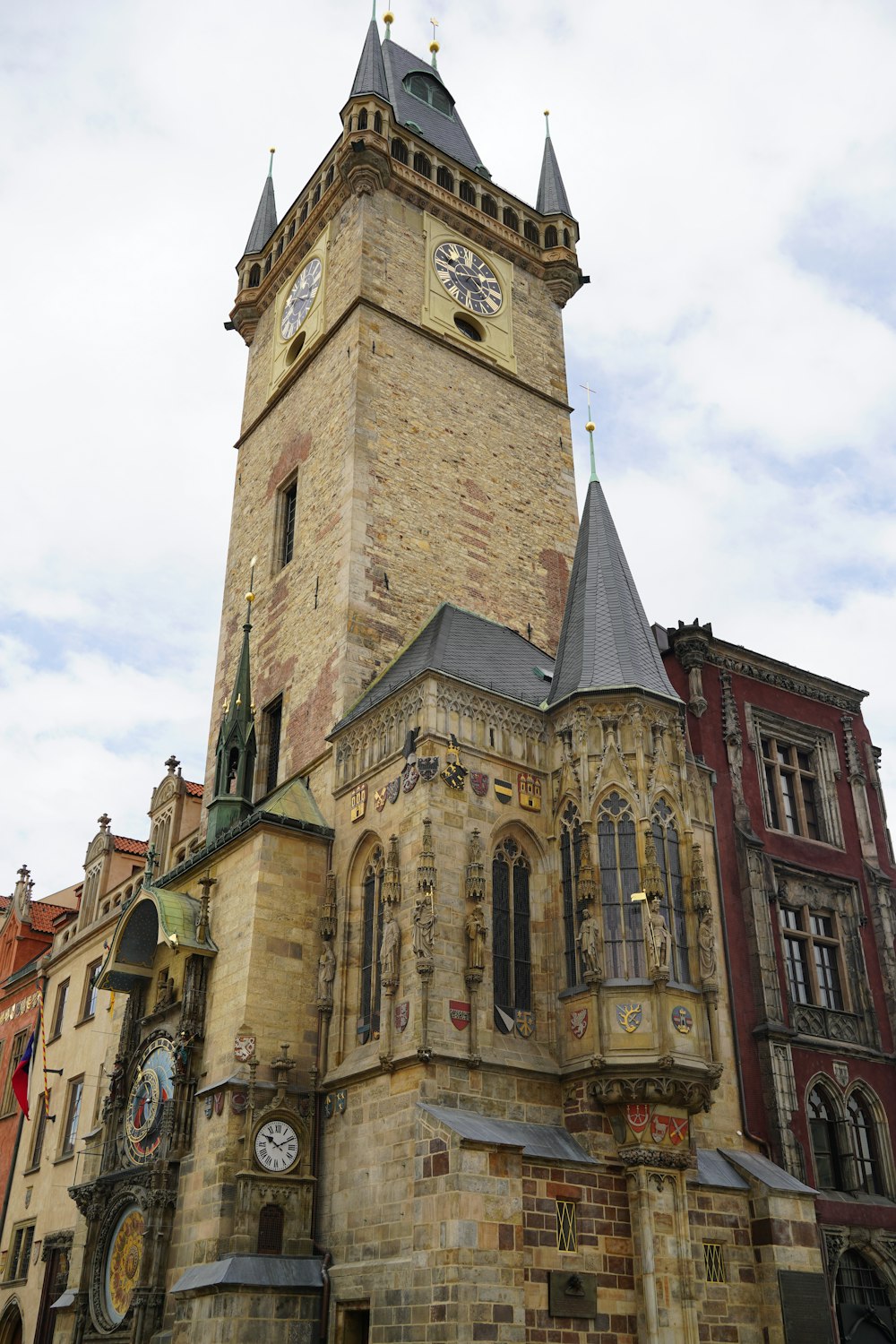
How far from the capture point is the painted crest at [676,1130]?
15773 millimetres

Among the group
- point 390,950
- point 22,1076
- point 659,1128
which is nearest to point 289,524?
point 390,950

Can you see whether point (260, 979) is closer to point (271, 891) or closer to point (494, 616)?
point (271, 891)

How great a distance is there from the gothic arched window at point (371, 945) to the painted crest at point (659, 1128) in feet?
12.4

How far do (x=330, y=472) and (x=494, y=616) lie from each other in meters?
4.28

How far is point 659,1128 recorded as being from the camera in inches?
616

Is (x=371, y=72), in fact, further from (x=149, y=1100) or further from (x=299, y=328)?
(x=149, y=1100)

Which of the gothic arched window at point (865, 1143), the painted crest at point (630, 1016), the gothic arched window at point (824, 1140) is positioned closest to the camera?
the painted crest at point (630, 1016)

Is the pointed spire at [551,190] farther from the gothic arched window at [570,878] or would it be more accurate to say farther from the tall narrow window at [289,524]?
the gothic arched window at [570,878]

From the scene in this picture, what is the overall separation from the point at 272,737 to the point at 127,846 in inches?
376

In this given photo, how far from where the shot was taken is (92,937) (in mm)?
27625

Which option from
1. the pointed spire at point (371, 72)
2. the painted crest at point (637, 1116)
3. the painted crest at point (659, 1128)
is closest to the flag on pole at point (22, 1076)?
the painted crest at point (637, 1116)

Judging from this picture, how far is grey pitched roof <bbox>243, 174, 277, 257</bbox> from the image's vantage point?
107ft

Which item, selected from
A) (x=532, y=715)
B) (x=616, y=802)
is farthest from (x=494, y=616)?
(x=616, y=802)

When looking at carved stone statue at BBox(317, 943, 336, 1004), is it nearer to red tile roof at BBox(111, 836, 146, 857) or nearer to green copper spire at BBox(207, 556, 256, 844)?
green copper spire at BBox(207, 556, 256, 844)
